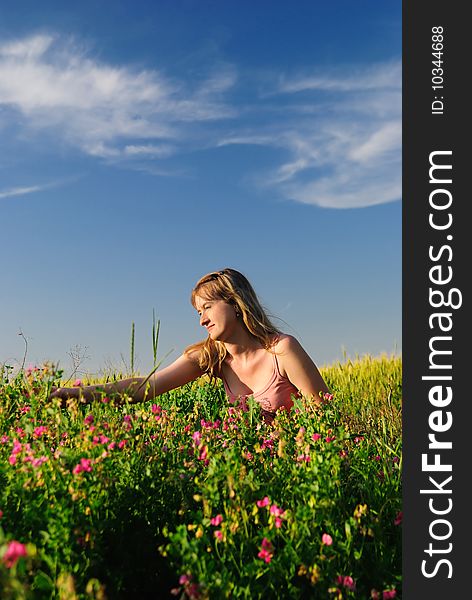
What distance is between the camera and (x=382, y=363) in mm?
9789

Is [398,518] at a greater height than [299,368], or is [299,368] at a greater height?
[299,368]

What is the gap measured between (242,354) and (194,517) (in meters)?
2.94

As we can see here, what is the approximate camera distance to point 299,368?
17.3ft

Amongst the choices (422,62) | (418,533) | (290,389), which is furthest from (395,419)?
(422,62)

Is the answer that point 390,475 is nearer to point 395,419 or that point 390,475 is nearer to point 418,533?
point 418,533

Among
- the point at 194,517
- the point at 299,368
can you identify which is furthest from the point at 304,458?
the point at 299,368

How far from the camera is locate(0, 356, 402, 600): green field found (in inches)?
98.6

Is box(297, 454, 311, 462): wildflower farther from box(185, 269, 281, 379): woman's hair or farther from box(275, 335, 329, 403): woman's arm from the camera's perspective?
box(185, 269, 281, 379): woman's hair

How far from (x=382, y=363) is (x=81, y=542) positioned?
7.73 meters

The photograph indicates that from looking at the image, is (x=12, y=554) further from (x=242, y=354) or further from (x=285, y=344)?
(x=242, y=354)

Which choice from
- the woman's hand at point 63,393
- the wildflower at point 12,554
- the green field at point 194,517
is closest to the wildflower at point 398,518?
the green field at point 194,517

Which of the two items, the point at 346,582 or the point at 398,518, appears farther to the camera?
the point at 398,518

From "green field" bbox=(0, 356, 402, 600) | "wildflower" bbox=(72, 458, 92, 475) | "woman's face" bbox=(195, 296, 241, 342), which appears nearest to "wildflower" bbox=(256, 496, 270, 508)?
"green field" bbox=(0, 356, 402, 600)

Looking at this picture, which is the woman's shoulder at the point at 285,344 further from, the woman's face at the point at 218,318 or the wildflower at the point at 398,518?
the wildflower at the point at 398,518
